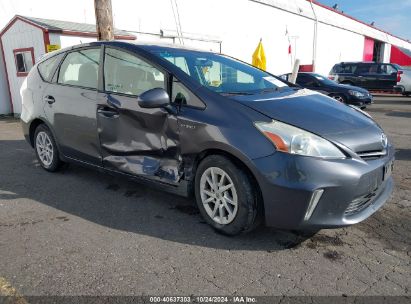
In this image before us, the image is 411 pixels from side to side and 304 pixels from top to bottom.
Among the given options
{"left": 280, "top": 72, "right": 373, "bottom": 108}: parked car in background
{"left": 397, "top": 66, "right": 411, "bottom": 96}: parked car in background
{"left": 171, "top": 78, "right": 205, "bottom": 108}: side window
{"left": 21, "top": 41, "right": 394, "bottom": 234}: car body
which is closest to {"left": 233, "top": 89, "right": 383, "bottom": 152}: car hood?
{"left": 21, "top": 41, "right": 394, "bottom": 234}: car body

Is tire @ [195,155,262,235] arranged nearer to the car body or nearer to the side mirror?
the car body

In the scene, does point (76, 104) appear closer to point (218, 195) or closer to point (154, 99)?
point (154, 99)

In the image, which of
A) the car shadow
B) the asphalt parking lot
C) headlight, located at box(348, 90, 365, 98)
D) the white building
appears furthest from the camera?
headlight, located at box(348, 90, 365, 98)

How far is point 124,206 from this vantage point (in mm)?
3875

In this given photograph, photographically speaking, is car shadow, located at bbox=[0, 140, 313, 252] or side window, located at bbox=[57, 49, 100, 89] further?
side window, located at bbox=[57, 49, 100, 89]

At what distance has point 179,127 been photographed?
3273 mm

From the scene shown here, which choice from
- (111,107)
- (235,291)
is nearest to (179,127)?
(111,107)

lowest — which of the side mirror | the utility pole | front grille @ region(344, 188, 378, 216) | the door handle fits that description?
front grille @ region(344, 188, 378, 216)

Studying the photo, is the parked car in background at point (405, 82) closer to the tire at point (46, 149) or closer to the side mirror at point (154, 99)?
the tire at point (46, 149)

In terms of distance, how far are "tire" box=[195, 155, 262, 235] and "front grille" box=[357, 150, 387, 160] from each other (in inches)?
33.9

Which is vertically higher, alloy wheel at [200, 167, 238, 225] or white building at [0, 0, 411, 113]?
white building at [0, 0, 411, 113]

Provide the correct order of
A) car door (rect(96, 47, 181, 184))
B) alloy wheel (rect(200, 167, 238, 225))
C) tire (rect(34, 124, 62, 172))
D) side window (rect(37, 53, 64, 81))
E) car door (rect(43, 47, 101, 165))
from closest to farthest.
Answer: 1. alloy wheel (rect(200, 167, 238, 225))
2. car door (rect(96, 47, 181, 184))
3. car door (rect(43, 47, 101, 165))
4. side window (rect(37, 53, 64, 81))
5. tire (rect(34, 124, 62, 172))

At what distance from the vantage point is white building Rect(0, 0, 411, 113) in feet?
38.8

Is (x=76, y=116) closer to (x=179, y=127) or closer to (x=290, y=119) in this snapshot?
(x=179, y=127)
